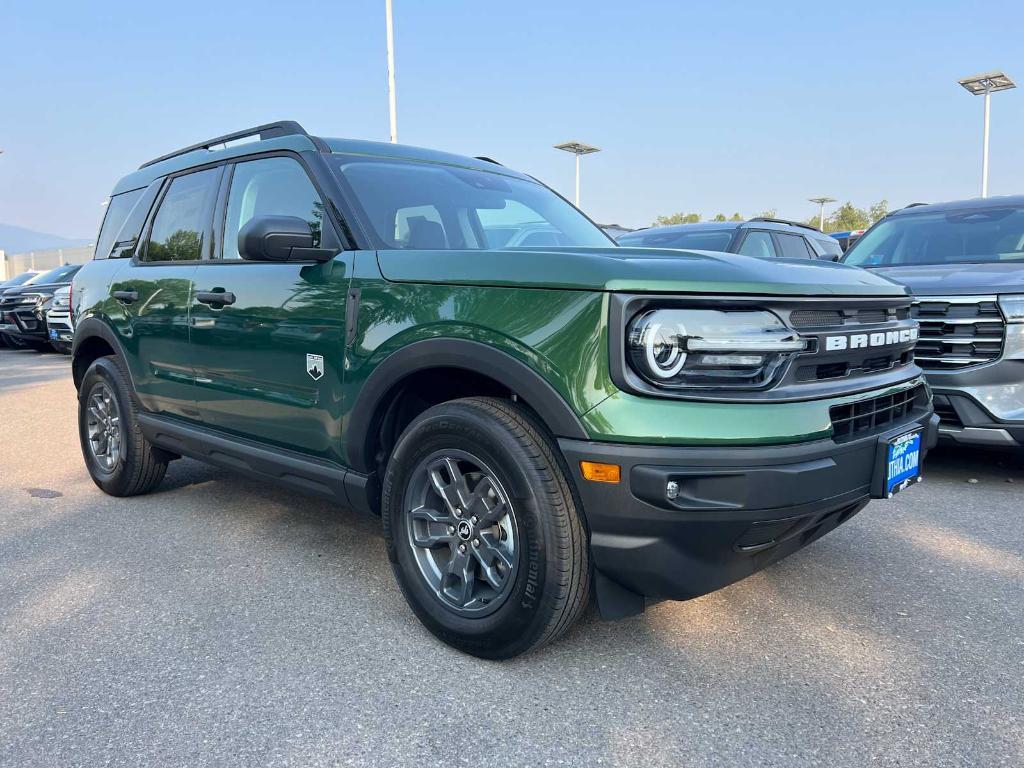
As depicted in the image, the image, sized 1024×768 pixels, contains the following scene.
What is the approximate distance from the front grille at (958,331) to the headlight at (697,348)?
263 centimetres

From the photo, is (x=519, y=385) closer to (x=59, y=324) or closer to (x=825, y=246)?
(x=825, y=246)

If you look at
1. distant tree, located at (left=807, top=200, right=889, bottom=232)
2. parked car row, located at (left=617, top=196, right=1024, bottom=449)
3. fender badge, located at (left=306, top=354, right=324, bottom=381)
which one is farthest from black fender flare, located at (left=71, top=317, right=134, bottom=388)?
distant tree, located at (left=807, top=200, right=889, bottom=232)

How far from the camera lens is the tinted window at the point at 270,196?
128 inches

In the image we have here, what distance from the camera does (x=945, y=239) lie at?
18.9 feet

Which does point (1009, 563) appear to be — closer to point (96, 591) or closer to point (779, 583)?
point (779, 583)

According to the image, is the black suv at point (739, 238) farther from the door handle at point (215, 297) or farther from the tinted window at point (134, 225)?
the door handle at point (215, 297)

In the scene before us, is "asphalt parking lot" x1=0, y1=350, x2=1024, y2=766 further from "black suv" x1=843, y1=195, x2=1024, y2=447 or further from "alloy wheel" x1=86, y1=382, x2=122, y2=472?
"alloy wheel" x1=86, y1=382, x2=122, y2=472

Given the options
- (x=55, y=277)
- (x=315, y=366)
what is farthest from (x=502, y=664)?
(x=55, y=277)

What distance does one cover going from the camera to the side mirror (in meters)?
2.88

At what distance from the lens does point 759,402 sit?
2.20m

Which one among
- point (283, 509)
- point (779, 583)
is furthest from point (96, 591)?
point (779, 583)

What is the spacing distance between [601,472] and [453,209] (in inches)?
65.3

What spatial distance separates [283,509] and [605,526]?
256 centimetres

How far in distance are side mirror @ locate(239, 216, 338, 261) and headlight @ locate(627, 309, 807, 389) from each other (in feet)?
4.59
